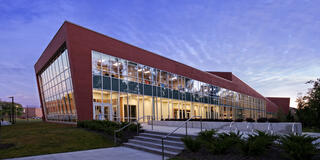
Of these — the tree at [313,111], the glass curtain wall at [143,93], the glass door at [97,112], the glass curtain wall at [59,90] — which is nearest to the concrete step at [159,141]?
the glass curtain wall at [143,93]

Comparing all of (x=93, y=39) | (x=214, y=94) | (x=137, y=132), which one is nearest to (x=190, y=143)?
(x=137, y=132)

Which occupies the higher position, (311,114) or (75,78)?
(75,78)

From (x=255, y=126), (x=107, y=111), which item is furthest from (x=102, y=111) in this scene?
(x=255, y=126)

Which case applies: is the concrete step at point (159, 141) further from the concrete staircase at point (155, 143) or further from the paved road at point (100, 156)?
the paved road at point (100, 156)

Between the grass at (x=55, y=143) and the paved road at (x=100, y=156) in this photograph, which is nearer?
the paved road at (x=100, y=156)

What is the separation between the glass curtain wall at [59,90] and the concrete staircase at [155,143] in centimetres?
1076

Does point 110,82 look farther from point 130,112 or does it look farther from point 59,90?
point 59,90

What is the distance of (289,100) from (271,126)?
85790 mm

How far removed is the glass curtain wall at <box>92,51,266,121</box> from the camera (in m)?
22.0

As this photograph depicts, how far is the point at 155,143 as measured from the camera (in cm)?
1177

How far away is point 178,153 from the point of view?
31.5 ft

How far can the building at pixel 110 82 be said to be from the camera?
810 inches

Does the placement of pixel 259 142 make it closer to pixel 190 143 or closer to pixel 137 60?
pixel 190 143

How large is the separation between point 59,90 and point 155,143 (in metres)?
18.6
